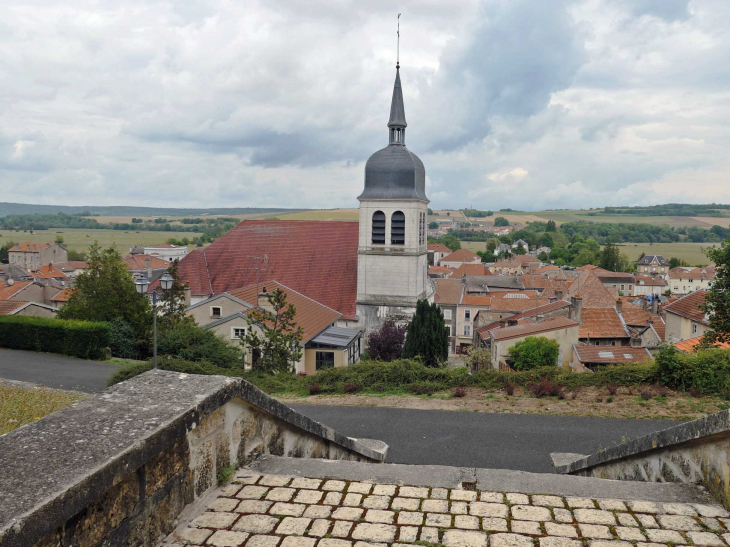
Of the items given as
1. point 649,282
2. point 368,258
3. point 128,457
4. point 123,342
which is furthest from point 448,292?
point 128,457

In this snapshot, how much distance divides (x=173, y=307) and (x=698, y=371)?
19597 mm

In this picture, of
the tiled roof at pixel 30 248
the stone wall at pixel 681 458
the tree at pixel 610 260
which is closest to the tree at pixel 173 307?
the stone wall at pixel 681 458

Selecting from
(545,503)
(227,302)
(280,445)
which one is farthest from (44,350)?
(545,503)

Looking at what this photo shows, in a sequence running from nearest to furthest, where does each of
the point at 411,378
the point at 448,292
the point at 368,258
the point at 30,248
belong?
the point at 411,378
the point at 368,258
the point at 448,292
the point at 30,248

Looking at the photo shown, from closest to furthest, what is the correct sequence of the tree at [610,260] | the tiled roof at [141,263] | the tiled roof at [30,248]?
the tiled roof at [141,263] → the tiled roof at [30,248] → the tree at [610,260]

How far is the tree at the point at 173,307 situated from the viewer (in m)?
23.4

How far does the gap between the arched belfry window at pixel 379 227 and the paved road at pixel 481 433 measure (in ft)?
74.1

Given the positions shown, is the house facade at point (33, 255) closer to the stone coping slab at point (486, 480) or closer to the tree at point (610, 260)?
the tree at point (610, 260)

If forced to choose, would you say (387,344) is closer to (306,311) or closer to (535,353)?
(306,311)

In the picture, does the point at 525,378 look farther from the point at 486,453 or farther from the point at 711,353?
the point at 486,453

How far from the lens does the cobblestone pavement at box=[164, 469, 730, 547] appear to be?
3.31 meters

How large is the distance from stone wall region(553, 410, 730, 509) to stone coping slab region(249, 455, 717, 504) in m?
0.16

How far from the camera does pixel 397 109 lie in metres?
33.8

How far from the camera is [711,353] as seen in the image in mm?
11961
